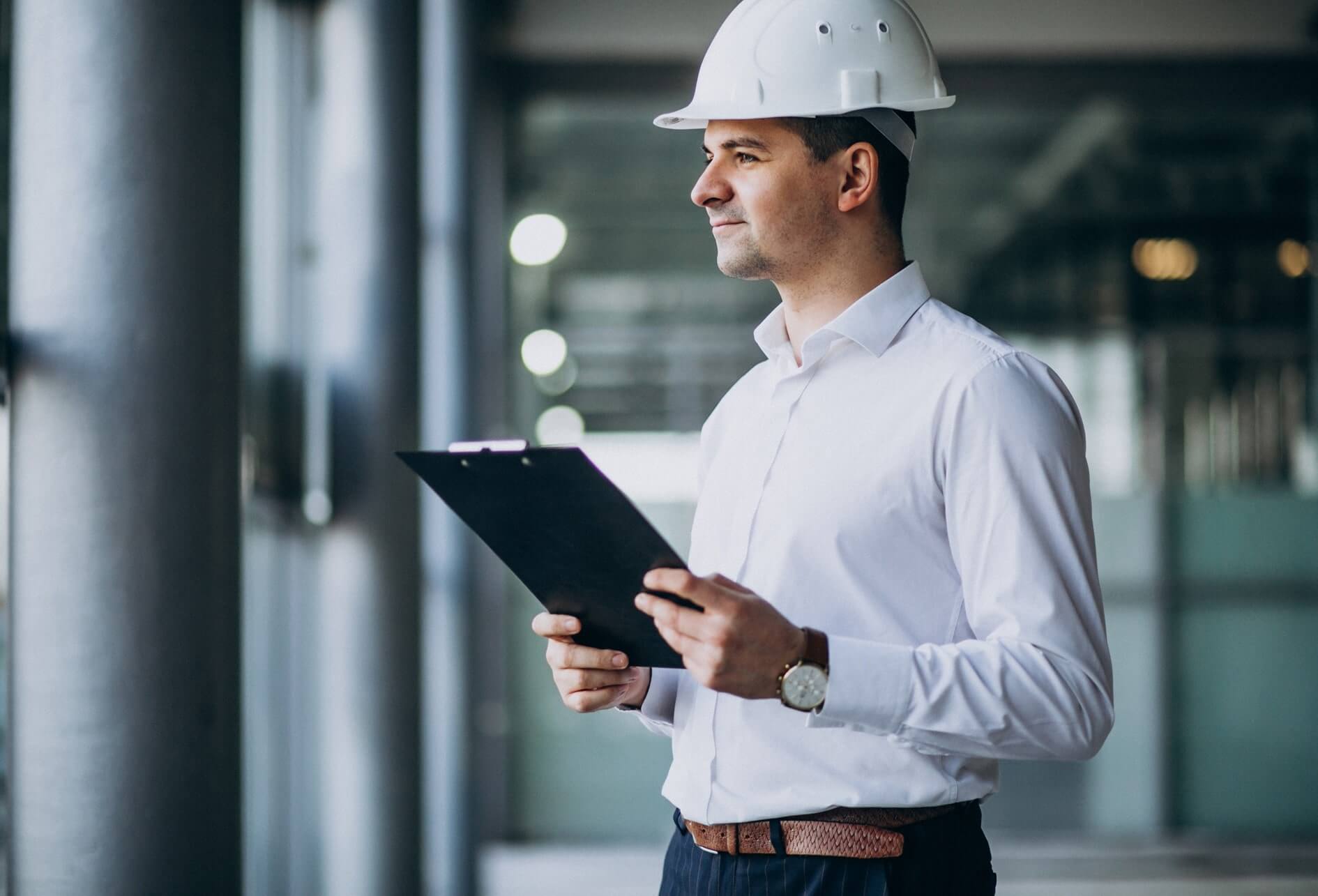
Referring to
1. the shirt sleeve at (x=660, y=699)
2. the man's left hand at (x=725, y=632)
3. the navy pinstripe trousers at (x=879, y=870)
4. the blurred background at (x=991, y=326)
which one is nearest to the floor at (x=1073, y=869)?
the blurred background at (x=991, y=326)

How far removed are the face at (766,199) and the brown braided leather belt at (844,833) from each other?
1.99ft

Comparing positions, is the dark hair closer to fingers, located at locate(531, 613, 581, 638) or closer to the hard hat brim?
the hard hat brim

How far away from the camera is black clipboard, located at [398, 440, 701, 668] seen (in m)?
1.25

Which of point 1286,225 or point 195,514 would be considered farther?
point 1286,225

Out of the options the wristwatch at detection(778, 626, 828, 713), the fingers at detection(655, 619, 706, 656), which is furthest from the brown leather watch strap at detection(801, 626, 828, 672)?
the fingers at detection(655, 619, 706, 656)

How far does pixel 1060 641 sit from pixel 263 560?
2.31 metres

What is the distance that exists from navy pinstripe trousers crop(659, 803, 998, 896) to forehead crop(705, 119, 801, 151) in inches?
30.3

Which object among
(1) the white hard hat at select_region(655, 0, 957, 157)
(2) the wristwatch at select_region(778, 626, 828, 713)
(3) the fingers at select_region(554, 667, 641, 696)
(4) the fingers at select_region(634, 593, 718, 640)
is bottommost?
(3) the fingers at select_region(554, 667, 641, 696)

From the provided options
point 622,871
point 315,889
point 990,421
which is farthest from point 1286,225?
point 990,421

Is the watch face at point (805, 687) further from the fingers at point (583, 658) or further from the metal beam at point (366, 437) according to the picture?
the metal beam at point (366, 437)

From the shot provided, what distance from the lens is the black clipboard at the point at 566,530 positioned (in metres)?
1.25

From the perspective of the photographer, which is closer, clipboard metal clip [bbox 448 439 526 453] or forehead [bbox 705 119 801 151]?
clipboard metal clip [bbox 448 439 526 453]

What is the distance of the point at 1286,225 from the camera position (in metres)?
5.87

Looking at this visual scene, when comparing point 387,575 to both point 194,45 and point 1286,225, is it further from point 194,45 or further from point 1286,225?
point 1286,225
